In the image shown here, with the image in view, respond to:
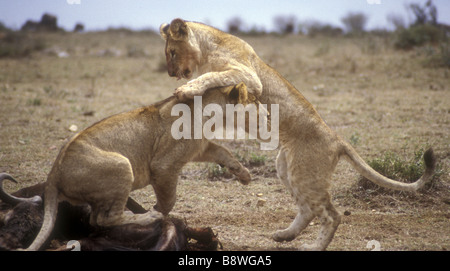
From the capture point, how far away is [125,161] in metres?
4.25

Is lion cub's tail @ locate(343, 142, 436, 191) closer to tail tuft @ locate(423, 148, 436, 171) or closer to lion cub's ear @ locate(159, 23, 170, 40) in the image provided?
tail tuft @ locate(423, 148, 436, 171)

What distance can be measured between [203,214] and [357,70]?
10.6 metres

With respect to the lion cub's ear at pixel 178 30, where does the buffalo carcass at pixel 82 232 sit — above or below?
below

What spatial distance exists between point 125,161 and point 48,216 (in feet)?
2.54

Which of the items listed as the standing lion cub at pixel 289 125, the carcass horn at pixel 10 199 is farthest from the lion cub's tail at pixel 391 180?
the carcass horn at pixel 10 199

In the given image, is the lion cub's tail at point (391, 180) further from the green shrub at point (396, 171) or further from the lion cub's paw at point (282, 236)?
the green shrub at point (396, 171)

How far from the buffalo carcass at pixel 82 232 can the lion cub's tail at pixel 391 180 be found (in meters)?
1.66

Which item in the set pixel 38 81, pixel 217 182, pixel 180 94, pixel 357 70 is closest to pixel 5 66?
pixel 38 81

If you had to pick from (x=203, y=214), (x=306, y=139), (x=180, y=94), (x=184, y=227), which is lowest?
(x=203, y=214)

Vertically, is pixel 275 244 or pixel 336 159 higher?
pixel 336 159

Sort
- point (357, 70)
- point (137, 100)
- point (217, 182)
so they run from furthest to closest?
point (357, 70) < point (137, 100) < point (217, 182)

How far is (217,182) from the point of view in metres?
7.00

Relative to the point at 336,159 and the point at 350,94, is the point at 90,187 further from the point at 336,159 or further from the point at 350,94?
the point at 350,94

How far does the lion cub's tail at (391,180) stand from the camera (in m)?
4.65
